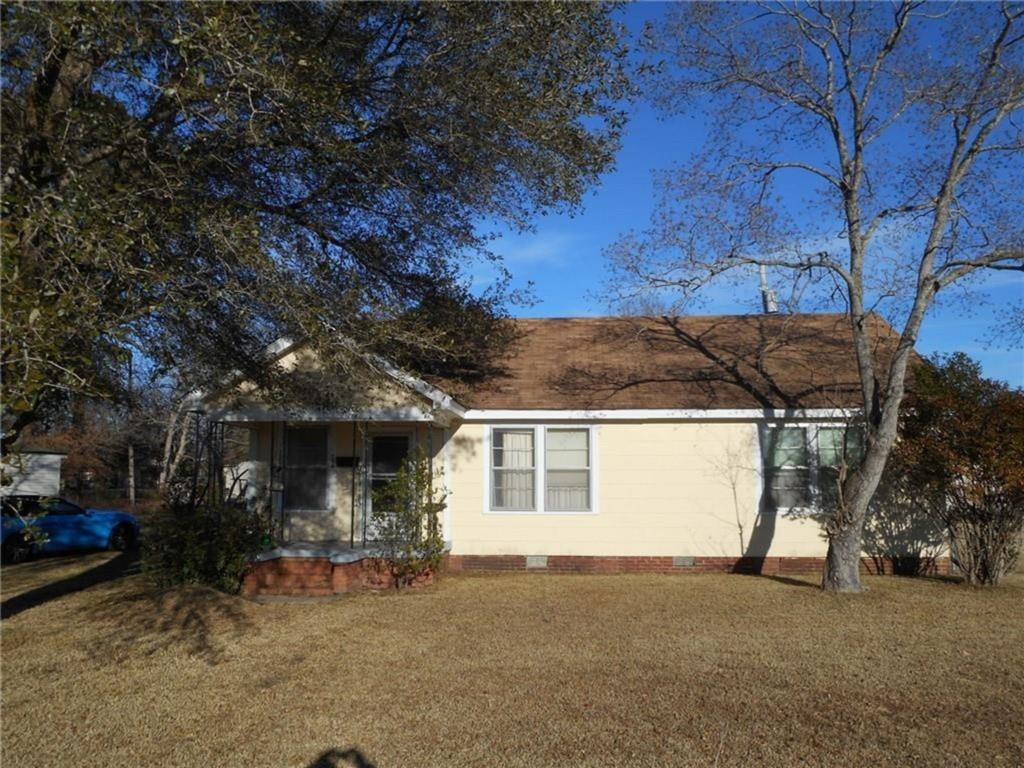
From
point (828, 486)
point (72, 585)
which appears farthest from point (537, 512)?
point (72, 585)

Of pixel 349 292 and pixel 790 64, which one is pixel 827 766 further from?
pixel 790 64

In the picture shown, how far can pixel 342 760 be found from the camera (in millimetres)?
5293

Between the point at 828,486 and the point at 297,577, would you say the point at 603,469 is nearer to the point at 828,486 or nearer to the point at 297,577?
the point at 828,486

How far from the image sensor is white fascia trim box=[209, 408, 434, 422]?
11.2 m

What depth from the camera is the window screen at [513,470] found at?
44.7ft

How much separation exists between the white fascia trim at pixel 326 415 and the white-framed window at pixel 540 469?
1.98m

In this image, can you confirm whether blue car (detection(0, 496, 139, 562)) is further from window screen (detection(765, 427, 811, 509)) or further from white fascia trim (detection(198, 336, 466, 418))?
window screen (detection(765, 427, 811, 509))

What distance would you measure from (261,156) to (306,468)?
6770mm

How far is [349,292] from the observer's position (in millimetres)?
8383

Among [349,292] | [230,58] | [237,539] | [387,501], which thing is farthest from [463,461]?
[230,58]

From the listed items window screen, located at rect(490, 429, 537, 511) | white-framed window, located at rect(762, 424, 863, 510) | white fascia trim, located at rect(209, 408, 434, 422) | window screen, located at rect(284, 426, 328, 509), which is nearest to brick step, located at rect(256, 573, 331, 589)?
white fascia trim, located at rect(209, 408, 434, 422)

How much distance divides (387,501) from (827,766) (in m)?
8.46

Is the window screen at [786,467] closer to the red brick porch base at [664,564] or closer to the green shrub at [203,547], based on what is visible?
the red brick porch base at [664,564]

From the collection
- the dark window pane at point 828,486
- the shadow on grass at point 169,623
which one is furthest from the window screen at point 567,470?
the shadow on grass at point 169,623
